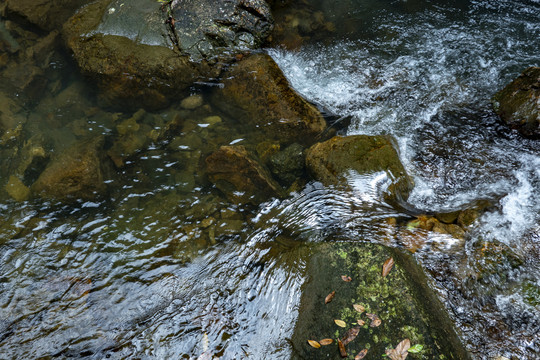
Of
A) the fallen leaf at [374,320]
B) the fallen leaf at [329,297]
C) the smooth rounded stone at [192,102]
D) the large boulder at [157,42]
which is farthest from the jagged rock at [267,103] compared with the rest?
Result: the fallen leaf at [374,320]

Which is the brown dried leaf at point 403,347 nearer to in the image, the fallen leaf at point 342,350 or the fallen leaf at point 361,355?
the fallen leaf at point 361,355

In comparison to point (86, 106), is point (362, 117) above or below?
below

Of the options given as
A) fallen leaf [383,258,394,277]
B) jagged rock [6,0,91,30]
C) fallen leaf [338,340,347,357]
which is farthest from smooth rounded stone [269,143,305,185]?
jagged rock [6,0,91,30]

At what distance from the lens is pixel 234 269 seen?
14.1 feet

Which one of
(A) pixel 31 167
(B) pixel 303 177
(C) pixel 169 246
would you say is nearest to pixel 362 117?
(B) pixel 303 177

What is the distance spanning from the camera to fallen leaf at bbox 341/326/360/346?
294cm

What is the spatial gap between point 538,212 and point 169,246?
5151 millimetres

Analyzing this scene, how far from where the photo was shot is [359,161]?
479cm

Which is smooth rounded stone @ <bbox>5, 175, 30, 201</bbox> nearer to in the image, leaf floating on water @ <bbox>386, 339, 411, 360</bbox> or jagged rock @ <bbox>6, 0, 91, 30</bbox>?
jagged rock @ <bbox>6, 0, 91, 30</bbox>

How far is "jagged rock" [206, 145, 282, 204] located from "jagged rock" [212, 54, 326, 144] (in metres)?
0.84

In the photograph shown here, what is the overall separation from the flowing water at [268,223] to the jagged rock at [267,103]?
0.39 metres

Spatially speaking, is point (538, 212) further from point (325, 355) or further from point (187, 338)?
point (187, 338)

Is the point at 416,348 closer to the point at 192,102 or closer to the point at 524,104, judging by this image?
the point at 524,104

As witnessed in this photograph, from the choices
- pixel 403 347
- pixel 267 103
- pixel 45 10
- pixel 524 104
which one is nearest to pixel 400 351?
pixel 403 347
